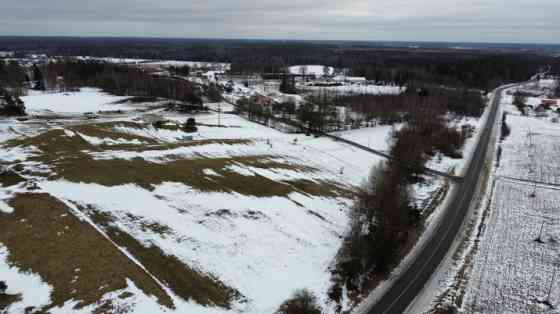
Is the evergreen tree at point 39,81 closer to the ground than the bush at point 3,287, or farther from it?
farther from it

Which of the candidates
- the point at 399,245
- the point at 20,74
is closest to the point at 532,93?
the point at 399,245

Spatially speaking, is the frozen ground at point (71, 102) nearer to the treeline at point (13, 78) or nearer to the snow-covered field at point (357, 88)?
the treeline at point (13, 78)

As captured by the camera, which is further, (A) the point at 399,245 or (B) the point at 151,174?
(B) the point at 151,174

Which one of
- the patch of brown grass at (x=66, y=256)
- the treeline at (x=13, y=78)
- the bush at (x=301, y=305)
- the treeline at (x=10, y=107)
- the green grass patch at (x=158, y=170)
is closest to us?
the patch of brown grass at (x=66, y=256)

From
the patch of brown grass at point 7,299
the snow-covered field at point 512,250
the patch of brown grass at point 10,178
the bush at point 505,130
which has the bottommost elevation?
the snow-covered field at point 512,250

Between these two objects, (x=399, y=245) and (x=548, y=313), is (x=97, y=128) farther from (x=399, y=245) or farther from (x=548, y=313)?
(x=548, y=313)

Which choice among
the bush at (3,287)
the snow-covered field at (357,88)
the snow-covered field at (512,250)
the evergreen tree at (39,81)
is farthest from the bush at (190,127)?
the snow-covered field at (357,88)

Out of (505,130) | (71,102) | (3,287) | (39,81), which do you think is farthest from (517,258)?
(39,81)
